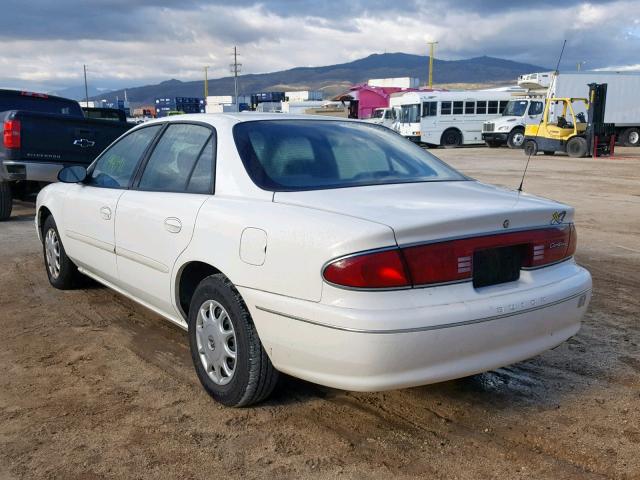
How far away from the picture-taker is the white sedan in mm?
2520

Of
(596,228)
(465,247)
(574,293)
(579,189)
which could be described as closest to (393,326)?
(465,247)

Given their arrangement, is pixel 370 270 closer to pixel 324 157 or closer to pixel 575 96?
pixel 324 157

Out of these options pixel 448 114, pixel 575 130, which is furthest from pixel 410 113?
pixel 575 130

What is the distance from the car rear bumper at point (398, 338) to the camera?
8.13 ft

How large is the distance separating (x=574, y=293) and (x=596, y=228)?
6.23m

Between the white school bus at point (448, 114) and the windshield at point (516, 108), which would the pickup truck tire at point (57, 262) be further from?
the windshield at point (516, 108)

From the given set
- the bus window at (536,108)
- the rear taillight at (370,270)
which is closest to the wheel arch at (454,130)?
the bus window at (536,108)

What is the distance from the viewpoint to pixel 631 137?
103 ft

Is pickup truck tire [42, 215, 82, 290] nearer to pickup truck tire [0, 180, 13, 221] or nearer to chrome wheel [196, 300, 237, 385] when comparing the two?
chrome wheel [196, 300, 237, 385]

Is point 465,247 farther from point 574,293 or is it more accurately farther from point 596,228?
point 596,228

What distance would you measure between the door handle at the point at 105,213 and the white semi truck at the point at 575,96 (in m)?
27.6

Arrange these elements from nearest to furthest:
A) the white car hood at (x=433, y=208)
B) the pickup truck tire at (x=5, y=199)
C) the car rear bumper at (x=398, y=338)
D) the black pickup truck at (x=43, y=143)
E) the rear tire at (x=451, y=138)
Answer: the car rear bumper at (x=398, y=338)
the white car hood at (x=433, y=208)
the black pickup truck at (x=43, y=143)
the pickup truck tire at (x=5, y=199)
the rear tire at (x=451, y=138)

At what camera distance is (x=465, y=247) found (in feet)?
8.73

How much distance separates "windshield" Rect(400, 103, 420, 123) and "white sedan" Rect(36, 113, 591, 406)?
1101 inches
